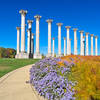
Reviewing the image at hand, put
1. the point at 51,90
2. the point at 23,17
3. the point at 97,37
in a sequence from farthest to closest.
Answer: the point at 97,37 < the point at 23,17 < the point at 51,90

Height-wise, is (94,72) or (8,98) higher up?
(94,72)

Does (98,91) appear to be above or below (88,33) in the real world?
below

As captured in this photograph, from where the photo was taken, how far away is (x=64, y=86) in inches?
260

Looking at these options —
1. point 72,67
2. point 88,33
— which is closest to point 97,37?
point 88,33

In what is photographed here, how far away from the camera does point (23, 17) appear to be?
47000 millimetres

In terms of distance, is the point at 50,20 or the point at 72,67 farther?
the point at 50,20

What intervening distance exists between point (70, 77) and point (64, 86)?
117 cm

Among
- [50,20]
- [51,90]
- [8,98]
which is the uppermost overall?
[50,20]

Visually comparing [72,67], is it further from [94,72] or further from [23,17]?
[23,17]

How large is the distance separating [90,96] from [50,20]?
5060 cm

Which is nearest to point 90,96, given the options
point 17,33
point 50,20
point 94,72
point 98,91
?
point 98,91

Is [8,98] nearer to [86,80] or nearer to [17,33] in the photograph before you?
[86,80]

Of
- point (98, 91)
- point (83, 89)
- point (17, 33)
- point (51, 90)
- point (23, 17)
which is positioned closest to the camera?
point (98, 91)

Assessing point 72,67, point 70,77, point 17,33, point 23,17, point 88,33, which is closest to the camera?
point 70,77
